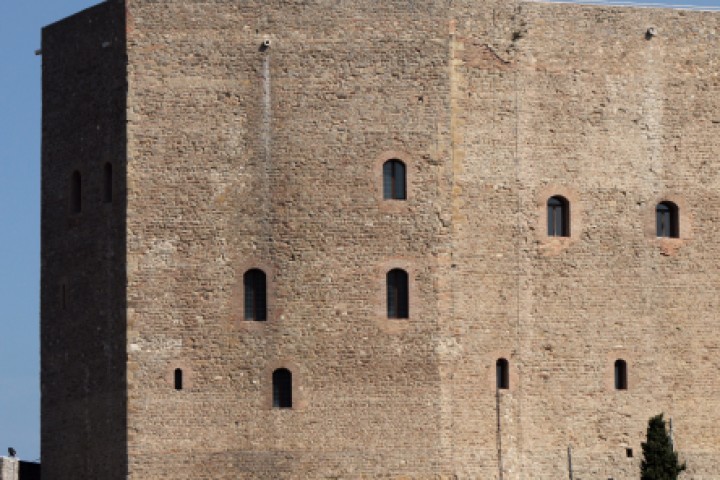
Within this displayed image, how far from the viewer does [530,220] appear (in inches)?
2175

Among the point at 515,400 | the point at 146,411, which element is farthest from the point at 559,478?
the point at 146,411

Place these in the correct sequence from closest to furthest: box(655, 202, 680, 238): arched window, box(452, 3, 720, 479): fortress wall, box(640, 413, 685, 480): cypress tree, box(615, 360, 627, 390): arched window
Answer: box(640, 413, 685, 480): cypress tree, box(452, 3, 720, 479): fortress wall, box(615, 360, 627, 390): arched window, box(655, 202, 680, 238): arched window

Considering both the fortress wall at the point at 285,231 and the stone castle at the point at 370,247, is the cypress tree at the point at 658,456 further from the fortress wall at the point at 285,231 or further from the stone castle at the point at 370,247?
the fortress wall at the point at 285,231

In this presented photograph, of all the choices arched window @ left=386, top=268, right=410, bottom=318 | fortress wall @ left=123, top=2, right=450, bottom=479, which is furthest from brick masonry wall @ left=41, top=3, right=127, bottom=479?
arched window @ left=386, top=268, right=410, bottom=318

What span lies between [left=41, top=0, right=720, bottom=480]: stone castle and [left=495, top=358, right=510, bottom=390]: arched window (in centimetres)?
6

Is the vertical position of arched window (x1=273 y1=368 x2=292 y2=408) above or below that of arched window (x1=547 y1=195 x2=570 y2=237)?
below

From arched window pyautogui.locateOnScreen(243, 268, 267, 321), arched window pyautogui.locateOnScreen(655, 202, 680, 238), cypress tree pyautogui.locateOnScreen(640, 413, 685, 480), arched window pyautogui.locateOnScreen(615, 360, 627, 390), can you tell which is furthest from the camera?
arched window pyautogui.locateOnScreen(655, 202, 680, 238)

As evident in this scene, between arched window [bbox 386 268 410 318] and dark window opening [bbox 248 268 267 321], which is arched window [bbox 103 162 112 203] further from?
arched window [bbox 386 268 410 318]

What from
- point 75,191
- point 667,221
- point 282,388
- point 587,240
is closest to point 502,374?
point 587,240

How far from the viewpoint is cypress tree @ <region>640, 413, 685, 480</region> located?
54375 millimetres

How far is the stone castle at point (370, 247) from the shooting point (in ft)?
175

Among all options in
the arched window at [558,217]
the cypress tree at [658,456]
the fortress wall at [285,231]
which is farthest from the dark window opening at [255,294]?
the cypress tree at [658,456]

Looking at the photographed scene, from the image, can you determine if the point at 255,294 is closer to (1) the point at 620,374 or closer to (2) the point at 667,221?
(1) the point at 620,374

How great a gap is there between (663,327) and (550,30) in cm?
685
